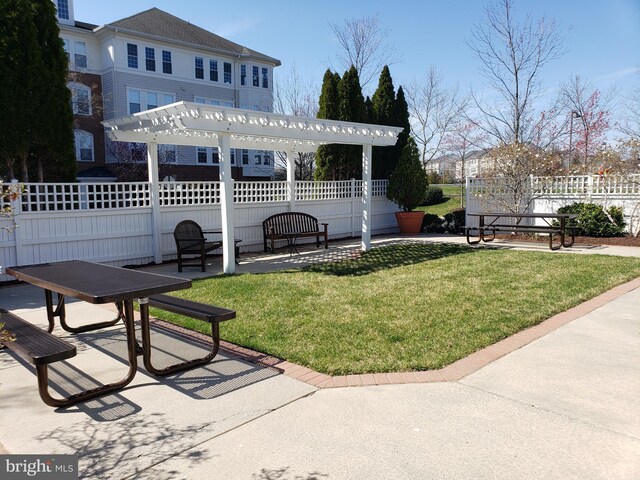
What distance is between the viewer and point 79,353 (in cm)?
468

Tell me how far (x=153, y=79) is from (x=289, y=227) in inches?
703

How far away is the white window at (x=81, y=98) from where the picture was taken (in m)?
22.0

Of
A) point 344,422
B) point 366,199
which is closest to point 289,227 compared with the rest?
point 366,199

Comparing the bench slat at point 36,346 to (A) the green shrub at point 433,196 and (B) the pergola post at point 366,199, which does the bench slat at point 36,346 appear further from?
(A) the green shrub at point 433,196

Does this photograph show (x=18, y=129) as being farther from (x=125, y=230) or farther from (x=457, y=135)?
(x=457, y=135)

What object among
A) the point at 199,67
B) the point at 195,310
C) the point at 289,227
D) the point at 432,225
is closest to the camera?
the point at 195,310

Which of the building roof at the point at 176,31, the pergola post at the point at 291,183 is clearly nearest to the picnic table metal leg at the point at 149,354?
the pergola post at the point at 291,183

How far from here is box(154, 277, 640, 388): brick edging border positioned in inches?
152

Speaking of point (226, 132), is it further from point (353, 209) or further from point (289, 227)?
point (353, 209)

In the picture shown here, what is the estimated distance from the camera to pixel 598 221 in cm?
1327

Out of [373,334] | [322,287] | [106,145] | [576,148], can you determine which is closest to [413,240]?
[322,287]

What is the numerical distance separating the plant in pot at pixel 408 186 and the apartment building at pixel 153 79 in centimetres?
1414

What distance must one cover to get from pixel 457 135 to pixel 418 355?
25069mm

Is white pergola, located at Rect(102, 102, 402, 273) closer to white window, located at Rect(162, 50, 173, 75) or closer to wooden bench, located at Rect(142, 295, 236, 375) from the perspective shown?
wooden bench, located at Rect(142, 295, 236, 375)
